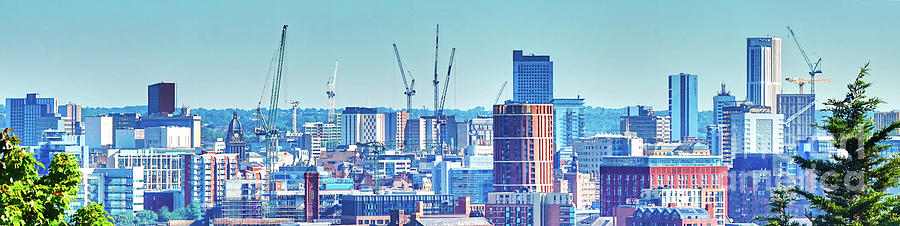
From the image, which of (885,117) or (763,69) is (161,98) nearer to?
(885,117)

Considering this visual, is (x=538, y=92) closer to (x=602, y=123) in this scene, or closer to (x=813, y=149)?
(x=602, y=123)

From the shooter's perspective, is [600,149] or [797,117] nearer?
[600,149]

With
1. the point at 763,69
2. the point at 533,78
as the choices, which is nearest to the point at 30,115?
the point at 533,78

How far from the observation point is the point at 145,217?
4816cm

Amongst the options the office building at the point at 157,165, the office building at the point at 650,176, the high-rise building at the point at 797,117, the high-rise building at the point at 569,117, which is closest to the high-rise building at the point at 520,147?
the office building at the point at 650,176

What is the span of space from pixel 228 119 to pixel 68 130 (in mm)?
5416

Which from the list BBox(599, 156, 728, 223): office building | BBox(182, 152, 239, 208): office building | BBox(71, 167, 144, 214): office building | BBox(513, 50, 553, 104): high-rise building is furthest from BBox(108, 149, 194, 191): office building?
BBox(513, 50, 553, 104): high-rise building

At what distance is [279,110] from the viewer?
218 ft

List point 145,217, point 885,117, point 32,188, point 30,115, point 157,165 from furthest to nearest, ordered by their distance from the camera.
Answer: point 30,115, point 157,165, point 885,117, point 145,217, point 32,188

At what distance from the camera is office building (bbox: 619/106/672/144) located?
249 feet

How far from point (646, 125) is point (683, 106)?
1.59m

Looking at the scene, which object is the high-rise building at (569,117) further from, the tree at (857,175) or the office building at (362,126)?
the tree at (857,175)

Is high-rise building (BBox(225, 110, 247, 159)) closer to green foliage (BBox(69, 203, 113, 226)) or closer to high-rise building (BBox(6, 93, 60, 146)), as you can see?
high-rise building (BBox(6, 93, 60, 146))

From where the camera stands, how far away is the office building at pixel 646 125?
2982 inches
